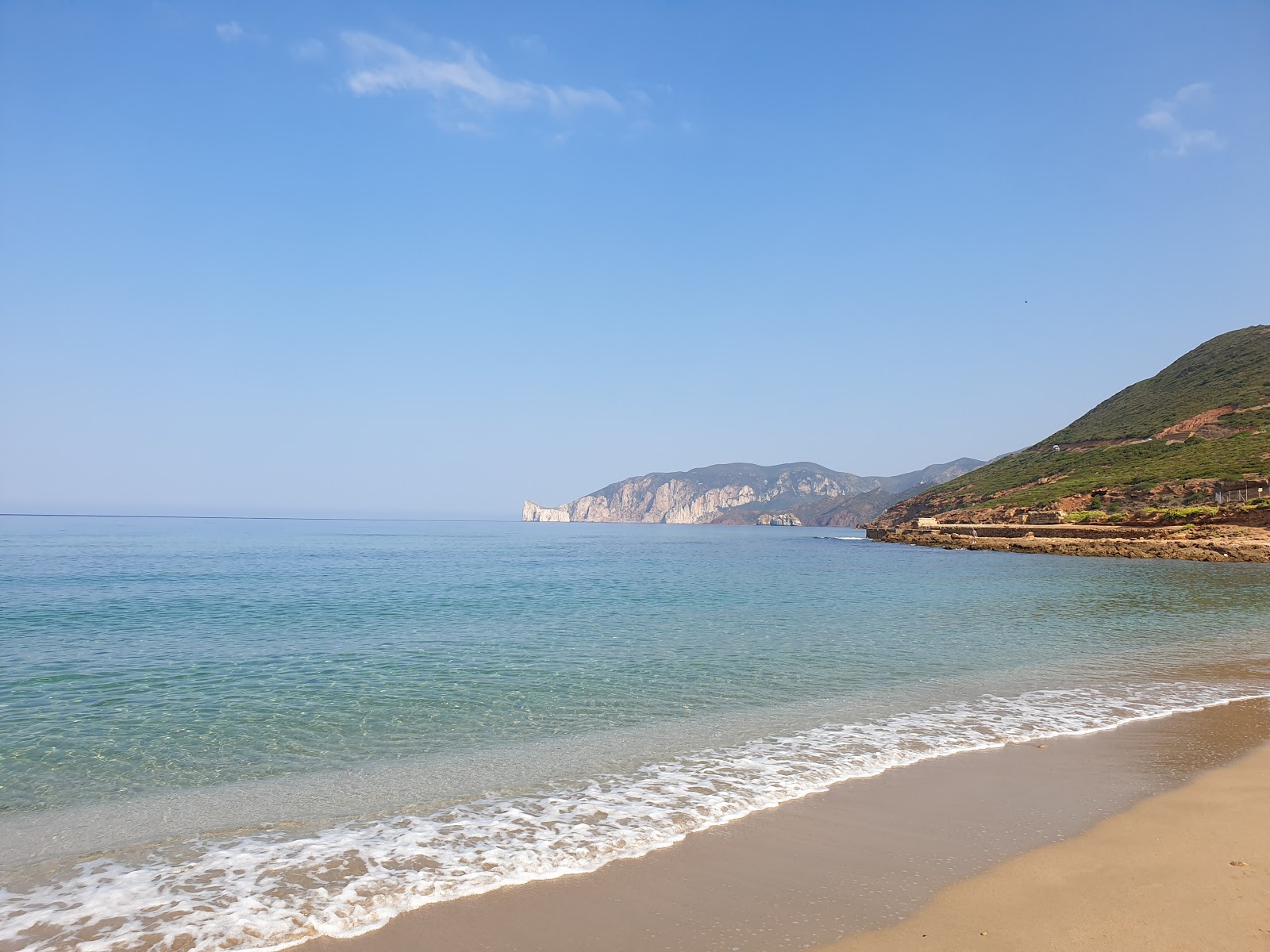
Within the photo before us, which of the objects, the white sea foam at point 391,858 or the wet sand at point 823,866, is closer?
the wet sand at point 823,866

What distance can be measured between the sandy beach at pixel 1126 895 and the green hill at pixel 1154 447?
7295cm

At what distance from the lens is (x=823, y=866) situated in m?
6.16

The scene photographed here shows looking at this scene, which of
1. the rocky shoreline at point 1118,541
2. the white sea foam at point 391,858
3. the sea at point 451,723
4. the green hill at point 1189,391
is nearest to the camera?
the white sea foam at point 391,858

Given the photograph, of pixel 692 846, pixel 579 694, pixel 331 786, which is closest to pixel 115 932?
pixel 331 786

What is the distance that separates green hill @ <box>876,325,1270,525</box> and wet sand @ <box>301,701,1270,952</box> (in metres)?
72.0

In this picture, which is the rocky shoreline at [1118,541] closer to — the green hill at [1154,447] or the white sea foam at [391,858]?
the green hill at [1154,447]

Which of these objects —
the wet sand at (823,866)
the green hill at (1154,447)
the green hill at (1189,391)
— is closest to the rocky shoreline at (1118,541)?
the green hill at (1154,447)

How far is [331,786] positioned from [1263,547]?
6344cm

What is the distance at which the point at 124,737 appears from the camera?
34.0 feet

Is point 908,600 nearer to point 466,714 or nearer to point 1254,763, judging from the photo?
point 1254,763

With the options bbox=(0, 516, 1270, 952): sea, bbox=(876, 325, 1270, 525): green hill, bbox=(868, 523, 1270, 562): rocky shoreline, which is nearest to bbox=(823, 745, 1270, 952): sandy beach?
bbox=(0, 516, 1270, 952): sea

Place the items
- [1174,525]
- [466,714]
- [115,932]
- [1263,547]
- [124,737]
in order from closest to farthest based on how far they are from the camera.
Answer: [115,932] → [124,737] → [466,714] → [1263,547] → [1174,525]

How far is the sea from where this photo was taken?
608 centimetres

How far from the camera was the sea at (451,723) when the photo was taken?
6.08 m
